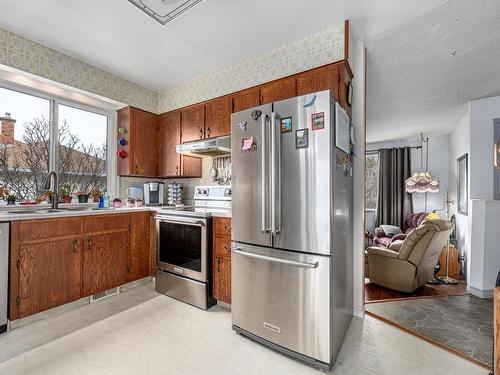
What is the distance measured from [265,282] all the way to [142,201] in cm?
248

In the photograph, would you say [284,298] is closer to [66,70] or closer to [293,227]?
[293,227]

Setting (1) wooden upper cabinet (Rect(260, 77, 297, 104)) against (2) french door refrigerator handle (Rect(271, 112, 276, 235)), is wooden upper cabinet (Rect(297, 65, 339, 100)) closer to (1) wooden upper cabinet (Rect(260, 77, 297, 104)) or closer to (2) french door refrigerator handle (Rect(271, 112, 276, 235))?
(1) wooden upper cabinet (Rect(260, 77, 297, 104))

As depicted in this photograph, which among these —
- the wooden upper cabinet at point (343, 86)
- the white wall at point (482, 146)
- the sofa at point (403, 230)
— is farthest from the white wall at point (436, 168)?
the wooden upper cabinet at point (343, 86)

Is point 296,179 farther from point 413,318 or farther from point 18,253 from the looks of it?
point 18,253

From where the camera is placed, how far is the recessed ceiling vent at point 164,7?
182 cm

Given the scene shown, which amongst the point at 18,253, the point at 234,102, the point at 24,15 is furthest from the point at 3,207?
the point at 234,102

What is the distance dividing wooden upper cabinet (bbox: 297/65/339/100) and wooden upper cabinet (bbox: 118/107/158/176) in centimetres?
234

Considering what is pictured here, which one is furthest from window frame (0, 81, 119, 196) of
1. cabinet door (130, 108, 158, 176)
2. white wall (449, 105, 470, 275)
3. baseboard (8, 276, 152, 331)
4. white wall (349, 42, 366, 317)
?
white wall (449, 105, 470, 275)

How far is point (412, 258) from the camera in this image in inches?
130

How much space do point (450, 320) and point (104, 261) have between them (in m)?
3.73

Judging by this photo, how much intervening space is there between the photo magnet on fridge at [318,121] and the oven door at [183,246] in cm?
143

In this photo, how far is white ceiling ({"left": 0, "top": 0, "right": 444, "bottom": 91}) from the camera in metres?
1.99

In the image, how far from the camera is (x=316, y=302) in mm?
1633

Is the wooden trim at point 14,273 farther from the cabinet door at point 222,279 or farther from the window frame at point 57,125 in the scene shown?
the cabinet door at point 222,279
